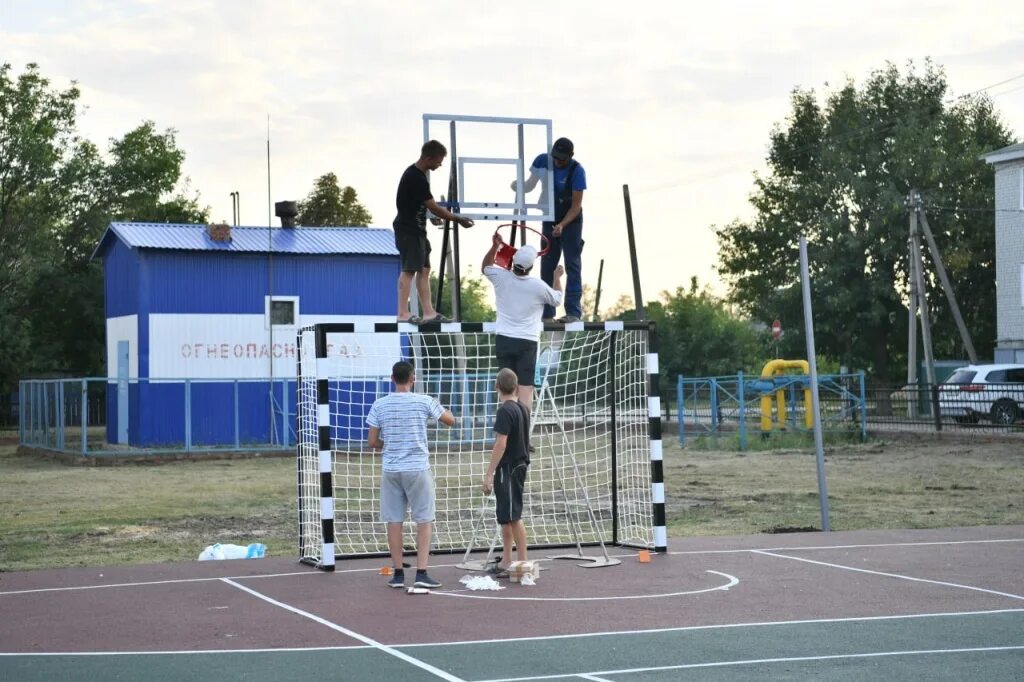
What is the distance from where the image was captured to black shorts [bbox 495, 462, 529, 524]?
12.6 metres

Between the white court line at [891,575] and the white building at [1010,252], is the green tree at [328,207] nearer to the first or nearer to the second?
the white building at [1010,252]

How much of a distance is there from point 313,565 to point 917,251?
130 ft

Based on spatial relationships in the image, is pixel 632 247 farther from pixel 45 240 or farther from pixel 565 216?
pixel 565 216

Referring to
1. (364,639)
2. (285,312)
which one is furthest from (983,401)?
(364,639)

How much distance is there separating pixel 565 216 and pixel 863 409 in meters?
24.0

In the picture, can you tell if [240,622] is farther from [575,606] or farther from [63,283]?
[63,283]

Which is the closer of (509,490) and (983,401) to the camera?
(509,490)

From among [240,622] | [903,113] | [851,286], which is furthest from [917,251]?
[240,622]

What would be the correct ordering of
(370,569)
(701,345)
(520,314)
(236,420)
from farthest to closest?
(701,345) → (236,420) → (370,569) → (520,314)

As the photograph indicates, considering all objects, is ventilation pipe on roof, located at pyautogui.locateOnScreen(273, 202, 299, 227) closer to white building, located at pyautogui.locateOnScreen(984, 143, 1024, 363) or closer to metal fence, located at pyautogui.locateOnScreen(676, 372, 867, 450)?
metal fence, located at pyautogui.locateOnScreen(676, 372, 867, 450)

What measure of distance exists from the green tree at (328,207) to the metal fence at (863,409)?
130ft

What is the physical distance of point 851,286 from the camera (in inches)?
2400

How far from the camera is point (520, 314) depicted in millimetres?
13422

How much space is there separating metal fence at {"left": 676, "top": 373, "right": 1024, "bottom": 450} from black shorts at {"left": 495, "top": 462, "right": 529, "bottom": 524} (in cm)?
2464
